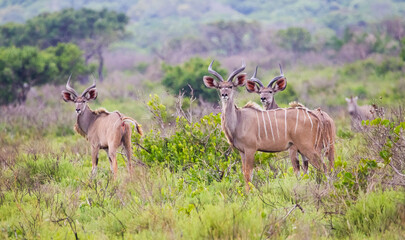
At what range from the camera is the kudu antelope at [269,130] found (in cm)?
586

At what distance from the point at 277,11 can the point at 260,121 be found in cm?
6019

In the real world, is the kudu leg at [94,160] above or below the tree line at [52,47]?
above

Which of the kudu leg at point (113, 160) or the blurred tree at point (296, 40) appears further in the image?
the blurred tree at point (296, 40)

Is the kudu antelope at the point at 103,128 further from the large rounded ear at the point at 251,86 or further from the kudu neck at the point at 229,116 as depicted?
the large rounded ear at the point at 251,86

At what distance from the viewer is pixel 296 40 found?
3341 cm

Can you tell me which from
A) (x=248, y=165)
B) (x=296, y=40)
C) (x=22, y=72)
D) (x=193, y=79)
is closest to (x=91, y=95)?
(x=248, y=165)

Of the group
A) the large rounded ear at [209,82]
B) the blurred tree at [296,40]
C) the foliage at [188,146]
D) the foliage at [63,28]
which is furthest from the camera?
the blurred tree at [296,40]

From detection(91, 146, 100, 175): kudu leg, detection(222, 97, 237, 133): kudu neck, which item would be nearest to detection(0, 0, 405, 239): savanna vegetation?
detection(91, 146, 100, 175): kudu leg

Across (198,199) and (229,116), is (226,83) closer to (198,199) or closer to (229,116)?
(229,116)

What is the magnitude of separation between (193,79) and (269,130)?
1093 centimetres

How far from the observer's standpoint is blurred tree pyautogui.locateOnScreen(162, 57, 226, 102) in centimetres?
1557

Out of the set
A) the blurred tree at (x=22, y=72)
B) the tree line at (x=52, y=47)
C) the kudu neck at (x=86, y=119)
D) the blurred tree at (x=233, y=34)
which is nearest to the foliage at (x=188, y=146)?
the kudu neck at (x=86, y=119)

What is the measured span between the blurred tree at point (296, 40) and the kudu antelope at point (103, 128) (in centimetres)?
2685

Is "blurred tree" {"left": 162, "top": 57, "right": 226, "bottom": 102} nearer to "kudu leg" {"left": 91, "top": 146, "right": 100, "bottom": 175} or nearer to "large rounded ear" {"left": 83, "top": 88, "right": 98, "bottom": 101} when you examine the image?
"large rounded ear" {"left": 83, "top": 88, "right": 98, "bottom": 101}
